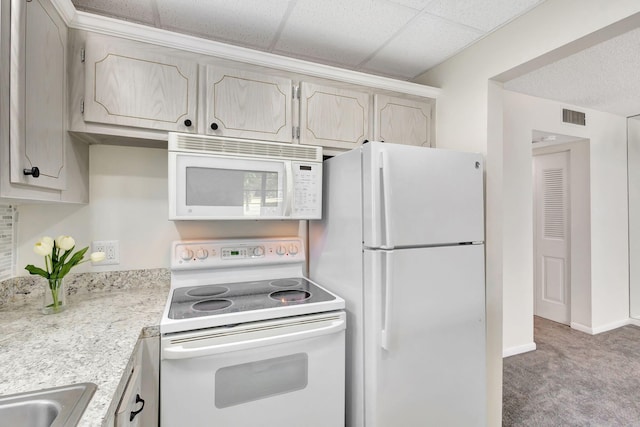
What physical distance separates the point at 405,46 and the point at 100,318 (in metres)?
2.14

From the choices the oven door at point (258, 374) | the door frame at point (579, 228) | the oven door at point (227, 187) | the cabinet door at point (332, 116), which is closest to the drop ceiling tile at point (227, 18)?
the cabinet door at point (332, 116)

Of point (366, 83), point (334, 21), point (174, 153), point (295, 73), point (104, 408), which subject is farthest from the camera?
point (366, 83)

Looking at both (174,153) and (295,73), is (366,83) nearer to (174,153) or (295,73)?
(295,73)

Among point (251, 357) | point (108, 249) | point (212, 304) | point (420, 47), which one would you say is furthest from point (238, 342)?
point (420, 47)

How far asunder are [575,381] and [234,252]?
9.29 feet

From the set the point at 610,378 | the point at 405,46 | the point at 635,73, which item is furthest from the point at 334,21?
the point at 610,378

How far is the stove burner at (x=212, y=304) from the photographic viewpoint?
4.77 ft

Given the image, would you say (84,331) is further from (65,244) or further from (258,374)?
(258,374)

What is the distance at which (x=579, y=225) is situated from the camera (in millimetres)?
3467

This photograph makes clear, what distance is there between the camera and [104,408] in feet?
2.30

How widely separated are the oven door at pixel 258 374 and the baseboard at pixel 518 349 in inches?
84.7

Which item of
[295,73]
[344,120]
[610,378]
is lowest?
[610,378]

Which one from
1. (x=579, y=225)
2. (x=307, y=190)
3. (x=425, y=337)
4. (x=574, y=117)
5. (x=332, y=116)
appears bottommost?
(x=425, y=337)

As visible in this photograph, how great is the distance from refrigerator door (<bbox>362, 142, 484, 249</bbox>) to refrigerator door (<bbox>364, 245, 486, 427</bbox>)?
0.08 meters
